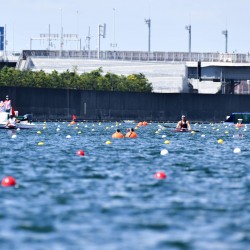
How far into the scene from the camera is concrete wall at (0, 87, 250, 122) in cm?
14212

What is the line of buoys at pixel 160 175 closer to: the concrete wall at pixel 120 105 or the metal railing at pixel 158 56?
the concrete wall at pixel 120 105

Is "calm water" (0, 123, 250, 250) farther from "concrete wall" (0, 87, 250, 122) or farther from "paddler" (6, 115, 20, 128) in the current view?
"concrete wall" (0, 87, 250, 122)

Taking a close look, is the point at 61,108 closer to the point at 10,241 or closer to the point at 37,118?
the point at 37,118

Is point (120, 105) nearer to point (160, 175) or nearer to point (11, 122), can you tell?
point (11, 122)

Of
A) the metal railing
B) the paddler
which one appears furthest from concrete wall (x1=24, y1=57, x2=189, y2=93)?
the paddler

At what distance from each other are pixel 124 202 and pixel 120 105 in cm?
11631

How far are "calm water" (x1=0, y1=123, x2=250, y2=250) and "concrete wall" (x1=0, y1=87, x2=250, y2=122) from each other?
7926cm

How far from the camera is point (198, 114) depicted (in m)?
160

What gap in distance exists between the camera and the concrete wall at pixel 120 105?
142125mm

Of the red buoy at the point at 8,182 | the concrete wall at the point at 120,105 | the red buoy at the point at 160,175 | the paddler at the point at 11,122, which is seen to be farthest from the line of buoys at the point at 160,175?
the concrete wall at the point at 120,105

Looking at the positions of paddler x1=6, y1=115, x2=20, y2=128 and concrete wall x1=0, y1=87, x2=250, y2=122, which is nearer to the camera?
paddler x1=6, y1=115, x2=20, y2=128

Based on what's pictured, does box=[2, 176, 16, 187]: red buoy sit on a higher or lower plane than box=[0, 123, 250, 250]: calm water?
higher

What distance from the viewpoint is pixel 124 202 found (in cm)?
3669

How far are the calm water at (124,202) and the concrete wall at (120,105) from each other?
79258mm
